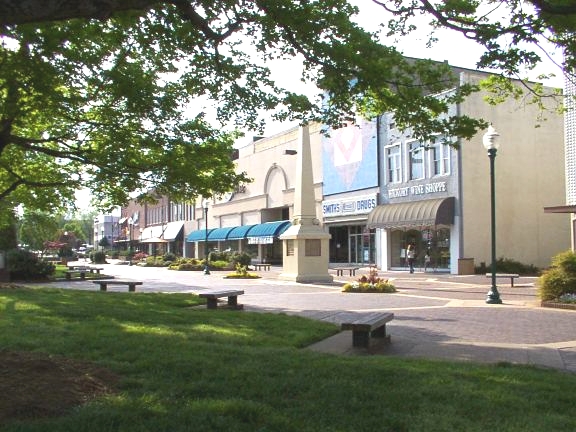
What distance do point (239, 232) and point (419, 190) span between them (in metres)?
25.0

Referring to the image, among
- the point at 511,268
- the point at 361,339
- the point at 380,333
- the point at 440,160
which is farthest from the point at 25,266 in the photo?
the point at 511,268

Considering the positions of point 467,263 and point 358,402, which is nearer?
point 358,402

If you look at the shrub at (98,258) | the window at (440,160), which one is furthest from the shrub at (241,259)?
the shrub at (98,258)

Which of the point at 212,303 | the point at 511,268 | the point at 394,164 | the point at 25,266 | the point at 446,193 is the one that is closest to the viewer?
the point at 212,303

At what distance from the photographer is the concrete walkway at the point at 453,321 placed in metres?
8.86

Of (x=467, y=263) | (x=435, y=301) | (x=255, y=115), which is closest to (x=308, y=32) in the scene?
(x=255, y=115)

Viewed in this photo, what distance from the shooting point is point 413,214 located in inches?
1388

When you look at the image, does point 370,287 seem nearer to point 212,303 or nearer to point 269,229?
point 212,303

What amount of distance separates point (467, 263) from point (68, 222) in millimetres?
122039

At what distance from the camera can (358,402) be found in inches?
206

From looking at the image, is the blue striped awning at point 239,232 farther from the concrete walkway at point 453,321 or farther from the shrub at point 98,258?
the concrete walkway at point 453,321

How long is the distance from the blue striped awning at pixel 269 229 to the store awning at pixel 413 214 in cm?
1144

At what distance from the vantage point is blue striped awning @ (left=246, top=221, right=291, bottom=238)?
50.0 m

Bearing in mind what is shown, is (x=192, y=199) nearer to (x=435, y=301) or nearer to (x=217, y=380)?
(x=435, y=301)
